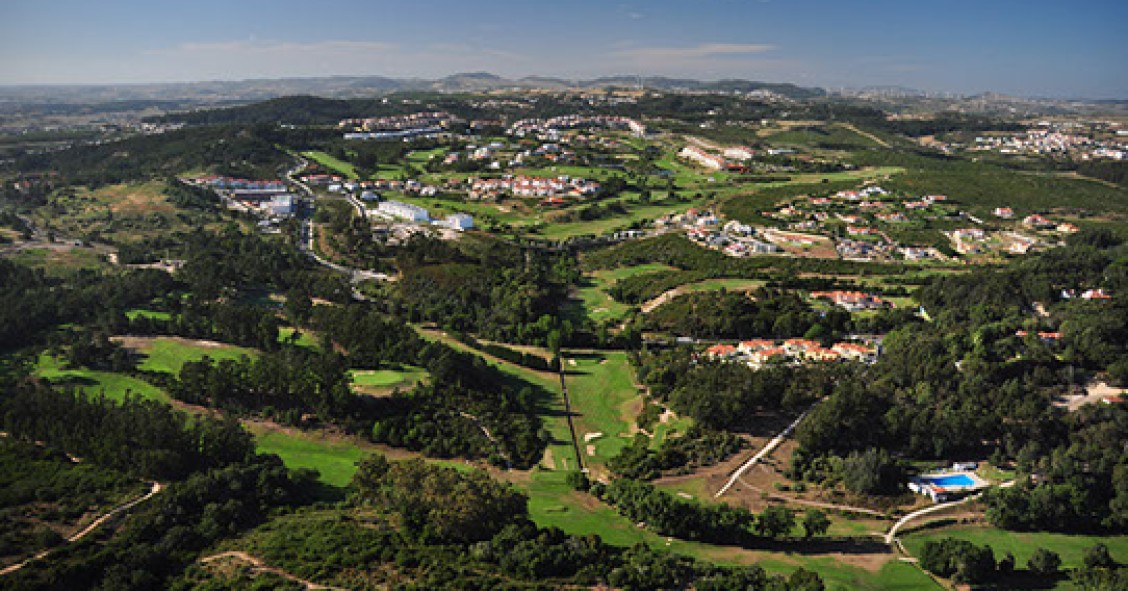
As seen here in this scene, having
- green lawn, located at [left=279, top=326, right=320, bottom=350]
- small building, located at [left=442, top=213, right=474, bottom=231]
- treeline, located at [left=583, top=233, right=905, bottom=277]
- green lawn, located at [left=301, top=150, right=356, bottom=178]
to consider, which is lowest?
green lawn, located at [left=279, top=326, right=320, bottom=350]

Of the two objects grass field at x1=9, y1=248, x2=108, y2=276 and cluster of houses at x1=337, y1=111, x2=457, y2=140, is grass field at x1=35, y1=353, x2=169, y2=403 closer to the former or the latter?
grass field at x1=9, y1=248, x2=108, y2=276

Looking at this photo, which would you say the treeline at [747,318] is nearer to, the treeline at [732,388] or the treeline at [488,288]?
the treeline at [732,388]

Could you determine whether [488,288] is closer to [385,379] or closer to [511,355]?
[511,355]

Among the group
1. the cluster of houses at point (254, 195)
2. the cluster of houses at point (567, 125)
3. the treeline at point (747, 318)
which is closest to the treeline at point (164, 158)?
the cluster of houses at point (254, 195)

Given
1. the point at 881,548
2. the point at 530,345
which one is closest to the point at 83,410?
the point at 530,345

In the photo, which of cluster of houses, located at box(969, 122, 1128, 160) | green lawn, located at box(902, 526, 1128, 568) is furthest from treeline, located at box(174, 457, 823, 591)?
cluster of houses, located at box(969, 122, 1128, 160)
